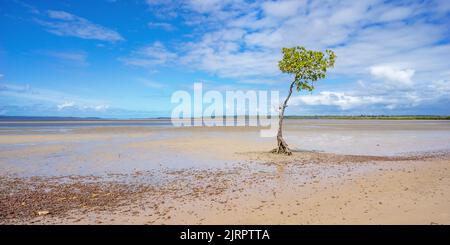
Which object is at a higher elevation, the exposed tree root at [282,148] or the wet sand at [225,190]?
the exposed tree root at [282,148]

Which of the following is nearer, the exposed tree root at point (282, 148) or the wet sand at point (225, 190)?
the wet sand at point (225, 190)

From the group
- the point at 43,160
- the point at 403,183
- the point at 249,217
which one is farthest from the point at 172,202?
the point at 43,160

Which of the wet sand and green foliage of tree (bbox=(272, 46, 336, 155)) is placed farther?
green foliage of tree (bbox=(272, 46, 336, 155))

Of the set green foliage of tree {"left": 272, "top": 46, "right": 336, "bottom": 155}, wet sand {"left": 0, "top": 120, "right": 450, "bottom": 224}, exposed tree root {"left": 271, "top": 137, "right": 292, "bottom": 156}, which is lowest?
wet sand {"left": 0, "top": 120, "right": 450, "bottom": 224}

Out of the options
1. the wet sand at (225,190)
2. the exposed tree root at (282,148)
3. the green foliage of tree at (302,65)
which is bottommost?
the wet sand at (225,190)

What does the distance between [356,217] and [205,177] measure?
718 centimetres

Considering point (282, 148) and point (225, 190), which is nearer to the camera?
point (225, 190)

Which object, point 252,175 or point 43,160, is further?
point 43,160

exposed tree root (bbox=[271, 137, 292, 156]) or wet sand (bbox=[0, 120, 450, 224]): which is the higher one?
exposed tree root (bbox=[271, 137, 292, 156])

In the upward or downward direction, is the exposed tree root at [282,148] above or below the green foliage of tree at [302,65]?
below

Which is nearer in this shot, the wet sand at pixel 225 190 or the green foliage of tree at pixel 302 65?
the wet sand at pixel 225 190

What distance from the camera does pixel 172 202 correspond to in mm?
10336
